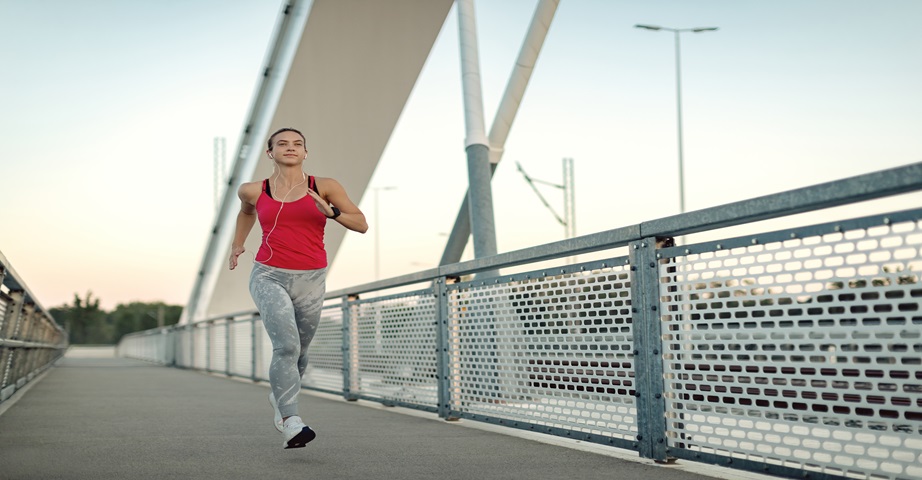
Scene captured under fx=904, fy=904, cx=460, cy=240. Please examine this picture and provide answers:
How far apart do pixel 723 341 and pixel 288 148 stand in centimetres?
234

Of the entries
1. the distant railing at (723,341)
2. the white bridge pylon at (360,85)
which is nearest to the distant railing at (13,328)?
the distant railing at (723,341)

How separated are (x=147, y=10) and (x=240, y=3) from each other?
5.97 ft

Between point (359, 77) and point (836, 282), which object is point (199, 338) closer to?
point (359, 77)

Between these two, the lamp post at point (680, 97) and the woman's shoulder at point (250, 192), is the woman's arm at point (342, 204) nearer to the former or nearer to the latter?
the woman's shoulder at point (250, 192)

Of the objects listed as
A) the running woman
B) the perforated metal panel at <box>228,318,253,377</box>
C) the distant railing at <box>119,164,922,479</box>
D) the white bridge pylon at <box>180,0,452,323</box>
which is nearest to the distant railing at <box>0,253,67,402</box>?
the running woman

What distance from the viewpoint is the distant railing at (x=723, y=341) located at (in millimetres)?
3148

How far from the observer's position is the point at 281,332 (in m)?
4.57

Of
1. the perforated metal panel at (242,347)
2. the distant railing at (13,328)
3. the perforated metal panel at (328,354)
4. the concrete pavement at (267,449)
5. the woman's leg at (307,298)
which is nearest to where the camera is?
the concrete pavement at (267,449)

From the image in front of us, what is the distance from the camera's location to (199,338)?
19484 millimetres

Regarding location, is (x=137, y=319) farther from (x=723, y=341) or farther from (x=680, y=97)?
(x=723, y=341)

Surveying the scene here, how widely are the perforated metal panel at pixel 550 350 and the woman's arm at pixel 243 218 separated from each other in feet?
5.46

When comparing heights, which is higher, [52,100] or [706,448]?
[52,100]

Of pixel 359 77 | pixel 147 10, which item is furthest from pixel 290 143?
pixel 147 10

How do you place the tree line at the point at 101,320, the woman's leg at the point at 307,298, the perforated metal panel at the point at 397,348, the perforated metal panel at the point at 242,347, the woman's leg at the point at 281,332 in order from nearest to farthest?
1. the woman's leg at the point at 281,332
2. the woman's leg at the point at 307,298
3. the perforated metal panel at the point at 397,348
4. the perforated metal panel at the point at 242,347
5. the tree line at the point at 101,320
